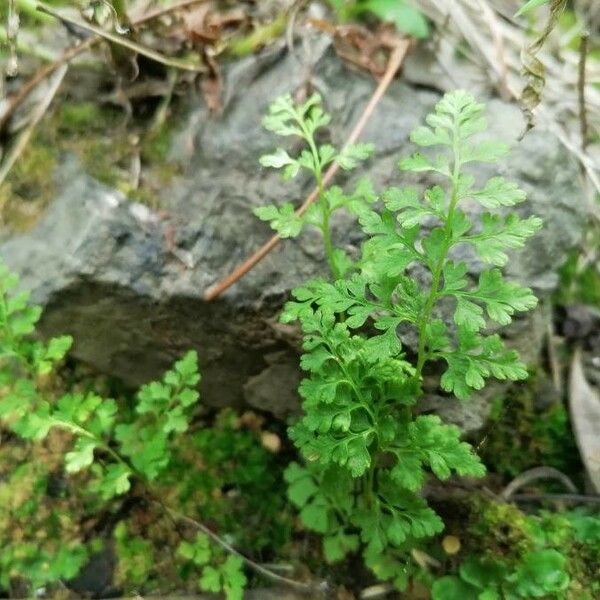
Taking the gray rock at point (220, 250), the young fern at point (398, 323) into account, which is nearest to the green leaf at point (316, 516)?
the young fern at point (398, 323)

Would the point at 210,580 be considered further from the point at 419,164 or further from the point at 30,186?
the point at 30,186

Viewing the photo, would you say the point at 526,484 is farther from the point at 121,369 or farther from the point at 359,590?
the point at 121,369

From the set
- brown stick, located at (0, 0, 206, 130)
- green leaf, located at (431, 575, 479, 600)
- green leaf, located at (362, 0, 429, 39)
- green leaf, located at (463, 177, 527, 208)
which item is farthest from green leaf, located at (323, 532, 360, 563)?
brown stick, located at (0, 0, 206, 130)

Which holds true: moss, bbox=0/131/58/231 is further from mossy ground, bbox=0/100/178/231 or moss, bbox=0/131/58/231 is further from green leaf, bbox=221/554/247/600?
green leaf, bbox=221/554/247/600

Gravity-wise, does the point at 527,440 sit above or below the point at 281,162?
below

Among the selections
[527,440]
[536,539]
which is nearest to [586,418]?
[527,440]

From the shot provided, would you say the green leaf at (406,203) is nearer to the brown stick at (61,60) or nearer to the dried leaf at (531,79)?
the dried leaf at (531,79)
